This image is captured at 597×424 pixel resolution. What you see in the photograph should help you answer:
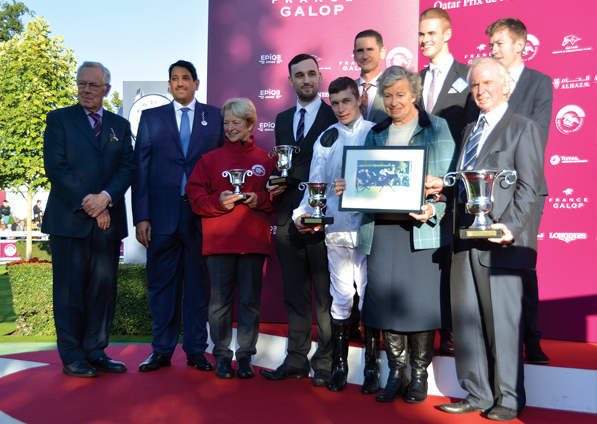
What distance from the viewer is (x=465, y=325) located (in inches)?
112

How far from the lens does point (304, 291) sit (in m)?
3.46

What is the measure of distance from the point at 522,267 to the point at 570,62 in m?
2.44

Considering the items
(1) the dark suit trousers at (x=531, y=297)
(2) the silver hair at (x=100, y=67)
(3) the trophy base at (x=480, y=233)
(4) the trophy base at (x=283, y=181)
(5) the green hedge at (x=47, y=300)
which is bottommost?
(5) the green hedge at (x=47, y=300)

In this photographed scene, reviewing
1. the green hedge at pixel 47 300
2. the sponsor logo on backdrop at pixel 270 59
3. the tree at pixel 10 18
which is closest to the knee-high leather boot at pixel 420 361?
the sponsor logo on backdrop at pixel 270 59

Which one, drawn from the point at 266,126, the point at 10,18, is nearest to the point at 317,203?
the point at 266,126

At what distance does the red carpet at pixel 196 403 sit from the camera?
2.73m

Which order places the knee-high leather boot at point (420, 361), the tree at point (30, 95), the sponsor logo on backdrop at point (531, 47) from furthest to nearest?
the tree at point (30, 95) → the sponsor logo on backdrop at point (531, 47) → the knee-high leather boot at point (420, 361)

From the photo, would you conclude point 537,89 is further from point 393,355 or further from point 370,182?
point 393,355

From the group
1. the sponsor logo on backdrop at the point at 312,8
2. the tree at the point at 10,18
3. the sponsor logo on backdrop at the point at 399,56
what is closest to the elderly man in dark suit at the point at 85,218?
the sponsor logo on backdrop at the point at 312,8

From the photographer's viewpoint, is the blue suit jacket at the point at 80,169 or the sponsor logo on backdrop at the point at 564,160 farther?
the sponsor logo on backdrop at the point at 564,160

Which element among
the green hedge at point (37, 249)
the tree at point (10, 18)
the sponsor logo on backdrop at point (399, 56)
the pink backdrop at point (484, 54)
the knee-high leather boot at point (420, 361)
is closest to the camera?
the knee-high leather boot at point (420, 361)

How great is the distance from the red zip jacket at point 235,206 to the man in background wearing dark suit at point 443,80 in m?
1.29

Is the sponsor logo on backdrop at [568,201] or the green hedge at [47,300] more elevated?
the sponsor logo on backdrop at [568,201]

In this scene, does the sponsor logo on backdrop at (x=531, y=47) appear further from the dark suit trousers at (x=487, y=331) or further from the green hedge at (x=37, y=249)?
the green hedge at (x=37, y=249)
